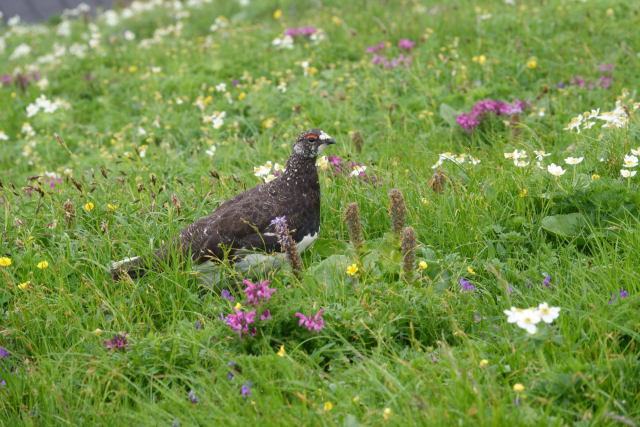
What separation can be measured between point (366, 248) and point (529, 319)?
1379 millimetres

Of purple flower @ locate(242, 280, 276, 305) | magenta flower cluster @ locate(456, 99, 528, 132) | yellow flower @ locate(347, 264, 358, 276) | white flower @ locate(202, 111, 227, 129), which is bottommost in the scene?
magenta flower cluster @ locate(456, 99, 528, 132)

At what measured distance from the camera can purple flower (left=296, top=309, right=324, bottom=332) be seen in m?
3.54

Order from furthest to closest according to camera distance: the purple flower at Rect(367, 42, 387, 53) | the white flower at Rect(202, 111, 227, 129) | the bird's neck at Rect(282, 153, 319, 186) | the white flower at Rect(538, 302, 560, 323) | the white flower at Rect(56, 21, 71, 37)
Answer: the white flower at Rect(56, 21, 71, 37), the purple flower at Rect(367, 42, 387, 53), the white flower at Rect(202, 111, 227, 129), the bird's neck at Rect(282, 153, 319, 186), the white flower at Rect(538, 302, 560, 323)

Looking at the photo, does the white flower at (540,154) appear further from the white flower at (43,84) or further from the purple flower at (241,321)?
the white flower at (43,84)

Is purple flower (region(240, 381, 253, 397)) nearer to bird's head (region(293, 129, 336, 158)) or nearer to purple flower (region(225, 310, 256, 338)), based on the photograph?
purple flower (region(225, 310, 256, 338))

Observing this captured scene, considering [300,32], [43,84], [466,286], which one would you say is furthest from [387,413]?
[43,84]

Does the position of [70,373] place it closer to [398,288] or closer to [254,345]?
A: [254,345]

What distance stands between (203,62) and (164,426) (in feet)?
19.7

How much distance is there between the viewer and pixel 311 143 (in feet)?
14.9

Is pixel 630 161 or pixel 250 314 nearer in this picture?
pixel 250 314

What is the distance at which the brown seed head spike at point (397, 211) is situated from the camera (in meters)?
3.79

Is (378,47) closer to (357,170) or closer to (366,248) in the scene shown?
(357,170)

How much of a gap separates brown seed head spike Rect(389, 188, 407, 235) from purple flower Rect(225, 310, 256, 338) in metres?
0.97

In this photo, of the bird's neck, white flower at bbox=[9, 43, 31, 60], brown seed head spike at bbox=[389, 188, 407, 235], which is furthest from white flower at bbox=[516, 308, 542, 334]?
white flower at bbox=[9, 43, 31, 60]
